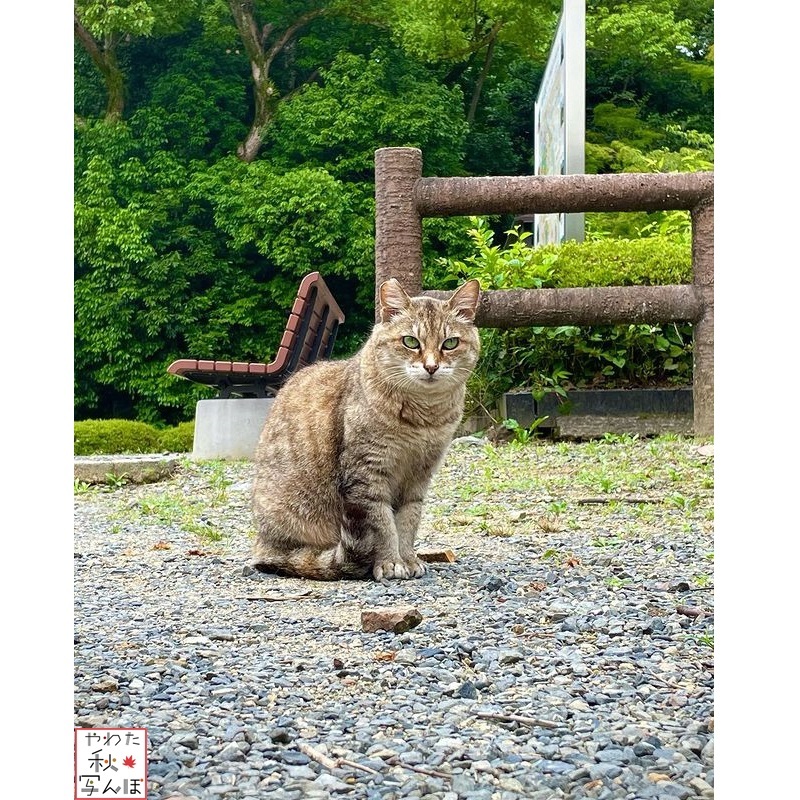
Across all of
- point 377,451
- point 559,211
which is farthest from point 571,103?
point 377,451

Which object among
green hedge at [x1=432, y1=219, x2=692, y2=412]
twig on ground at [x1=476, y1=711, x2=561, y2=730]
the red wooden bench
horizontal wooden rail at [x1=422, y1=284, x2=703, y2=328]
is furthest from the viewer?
the red wooden bench

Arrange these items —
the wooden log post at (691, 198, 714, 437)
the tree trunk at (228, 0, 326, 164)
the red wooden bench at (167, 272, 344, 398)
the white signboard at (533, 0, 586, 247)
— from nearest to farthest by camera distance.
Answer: the wooden log post at (691, 198, 714, 437) < the red wooden bench at (167, 272, 344, 398) < the white signboard at (533, 0, 586, 247) < the tree trunk at (228, 0, 326, 164)

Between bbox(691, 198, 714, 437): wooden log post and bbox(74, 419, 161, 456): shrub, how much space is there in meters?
3.56

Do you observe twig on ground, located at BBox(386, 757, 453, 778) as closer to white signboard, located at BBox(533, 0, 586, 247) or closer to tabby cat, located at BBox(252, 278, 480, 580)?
tabby cat, located at BBox(252, 278, 480, 580)

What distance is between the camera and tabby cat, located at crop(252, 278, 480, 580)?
2160 mm

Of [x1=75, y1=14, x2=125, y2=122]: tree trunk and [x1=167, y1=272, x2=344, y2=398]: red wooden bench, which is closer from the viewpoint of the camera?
[x1=167, y1=272, x2=344, y2=398]: red wooden bench

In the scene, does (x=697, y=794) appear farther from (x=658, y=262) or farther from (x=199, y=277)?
(x=199, y=277)

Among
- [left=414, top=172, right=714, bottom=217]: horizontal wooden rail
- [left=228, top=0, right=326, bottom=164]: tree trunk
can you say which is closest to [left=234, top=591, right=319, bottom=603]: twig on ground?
[left=414, top=172, right=714, bottom=217]: horizontal wooden rail

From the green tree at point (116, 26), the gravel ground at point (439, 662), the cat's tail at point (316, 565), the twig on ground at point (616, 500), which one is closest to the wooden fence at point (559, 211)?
the twig on ground at point (616, 500)

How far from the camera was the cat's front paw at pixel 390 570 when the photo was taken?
2.13 m
